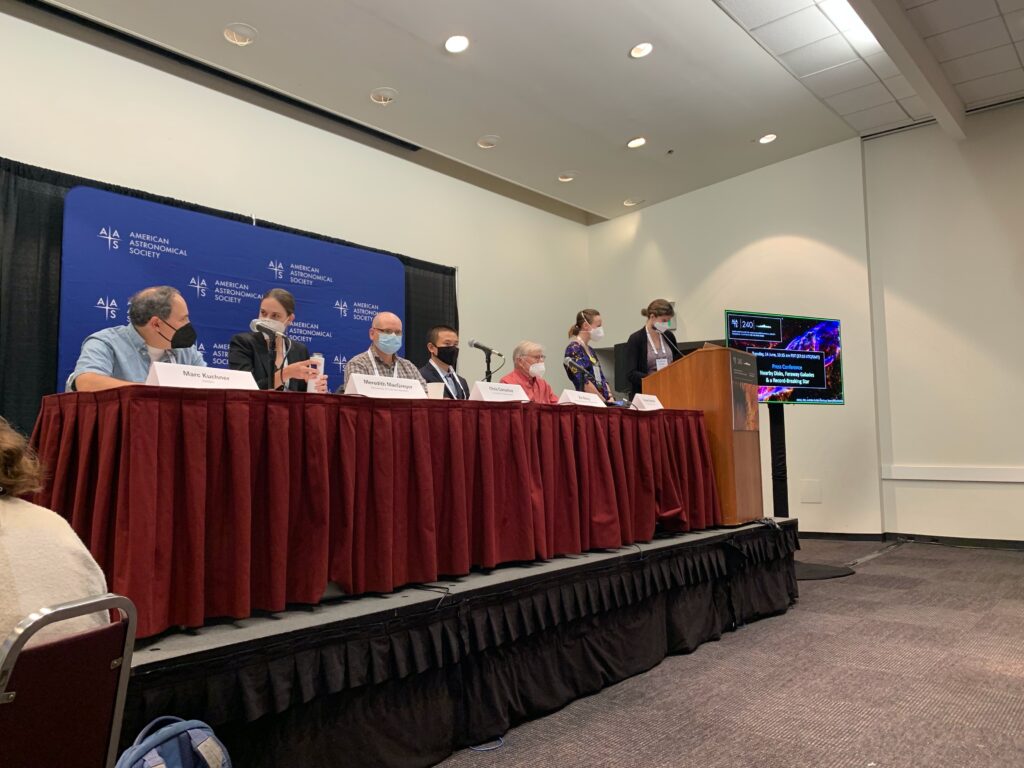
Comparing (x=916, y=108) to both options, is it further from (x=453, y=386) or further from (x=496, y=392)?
(x=496, y=392)

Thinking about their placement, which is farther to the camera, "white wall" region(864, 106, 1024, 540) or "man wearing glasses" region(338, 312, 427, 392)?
"white wall" region(864, 106, 1024, 540)

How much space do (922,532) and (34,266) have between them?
6175mm

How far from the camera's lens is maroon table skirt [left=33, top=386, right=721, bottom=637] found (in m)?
1.51

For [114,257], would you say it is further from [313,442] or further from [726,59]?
[726,59]

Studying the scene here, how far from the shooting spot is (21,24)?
3615 mm

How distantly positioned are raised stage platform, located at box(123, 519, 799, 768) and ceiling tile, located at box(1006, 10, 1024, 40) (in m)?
3.78

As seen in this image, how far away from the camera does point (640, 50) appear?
14.2 feet

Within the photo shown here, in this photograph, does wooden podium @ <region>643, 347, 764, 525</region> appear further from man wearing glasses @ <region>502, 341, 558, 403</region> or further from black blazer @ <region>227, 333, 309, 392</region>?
black blazer @ <region>227, 333, 309, 392</region>

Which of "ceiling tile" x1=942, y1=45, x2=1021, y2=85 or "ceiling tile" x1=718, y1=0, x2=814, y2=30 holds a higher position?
"ceiling tile" x1=718, y1=0, x2=814, y2=30

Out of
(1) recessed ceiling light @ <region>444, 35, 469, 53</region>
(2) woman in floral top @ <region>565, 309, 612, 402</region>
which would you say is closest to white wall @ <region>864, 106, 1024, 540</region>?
(2) woman in floral top @ <region>565, 309, 612, 402</region>

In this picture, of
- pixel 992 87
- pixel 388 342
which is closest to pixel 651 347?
pixel 388 342

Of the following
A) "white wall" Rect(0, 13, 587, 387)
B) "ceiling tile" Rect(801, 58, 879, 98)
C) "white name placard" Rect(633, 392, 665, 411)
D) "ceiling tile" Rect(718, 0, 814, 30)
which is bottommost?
"white name placard" Rect(633, 392, 665, 411)

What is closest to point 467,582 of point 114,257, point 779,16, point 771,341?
point 771,341

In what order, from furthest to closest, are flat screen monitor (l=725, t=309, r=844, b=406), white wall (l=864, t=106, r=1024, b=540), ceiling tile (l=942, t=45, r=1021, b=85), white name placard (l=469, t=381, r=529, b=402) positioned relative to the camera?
white wall (l=864, t=106, r=1024, b=540) < ceiling tile (l=942, t=45, r=1021, b=85) < flat screen monitor (l=725, t=309, r=844, b=406) < white name placard (l=469, t=381, r=529, b=402)
